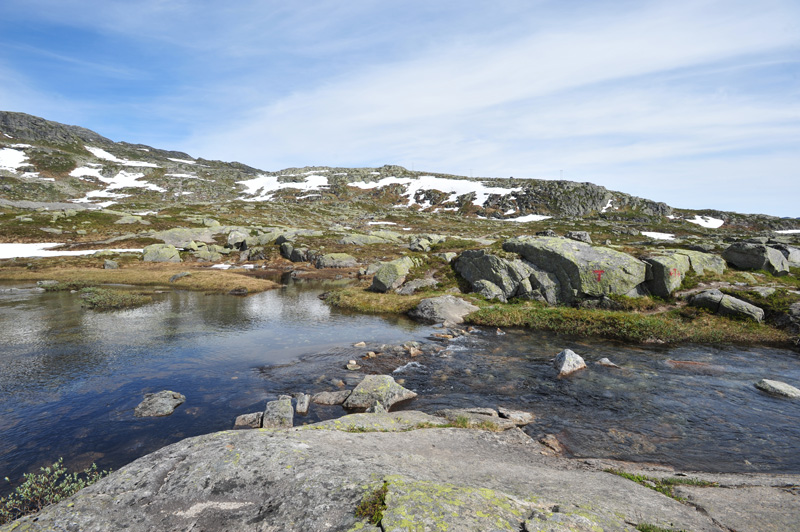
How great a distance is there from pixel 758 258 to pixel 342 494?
5466 centimetres

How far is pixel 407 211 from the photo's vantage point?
7170 inches

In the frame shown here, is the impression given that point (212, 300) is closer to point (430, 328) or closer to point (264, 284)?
point (264, 284)

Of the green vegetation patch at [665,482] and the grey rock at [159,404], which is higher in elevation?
the green vegetation patch at [665,482]

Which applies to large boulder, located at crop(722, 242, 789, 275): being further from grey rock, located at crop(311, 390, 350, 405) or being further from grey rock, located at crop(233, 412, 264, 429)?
grey rock, located at crop(233, 412, 264, 429)

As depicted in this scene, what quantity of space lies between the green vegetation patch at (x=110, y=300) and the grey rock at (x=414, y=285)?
31032 millimetres

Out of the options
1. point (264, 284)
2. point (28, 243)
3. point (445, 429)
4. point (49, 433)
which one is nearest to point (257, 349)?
point (49, 433)

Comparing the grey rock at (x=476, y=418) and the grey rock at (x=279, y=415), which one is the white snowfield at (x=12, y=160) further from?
the grey rock at (x=476, y=418)

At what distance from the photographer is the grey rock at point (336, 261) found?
7456cm

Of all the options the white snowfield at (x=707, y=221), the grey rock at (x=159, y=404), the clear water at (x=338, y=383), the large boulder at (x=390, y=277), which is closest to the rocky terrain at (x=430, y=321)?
the large boulder at (x=390, y=277)

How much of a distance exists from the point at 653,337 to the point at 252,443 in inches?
1198

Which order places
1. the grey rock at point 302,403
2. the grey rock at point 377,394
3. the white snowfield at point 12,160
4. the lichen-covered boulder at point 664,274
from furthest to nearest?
the white snowfield at point 12,160, the lichen-covered boulder at point 664,274, the grey rock at point 377,394, the grey rock at point 302,403

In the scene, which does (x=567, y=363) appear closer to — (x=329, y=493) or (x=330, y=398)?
(x=330, y=398)

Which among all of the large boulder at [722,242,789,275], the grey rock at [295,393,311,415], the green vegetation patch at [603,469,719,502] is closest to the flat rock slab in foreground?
the green vegetation patch at [603,469,719,502]

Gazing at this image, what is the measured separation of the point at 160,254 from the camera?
2876 inches
